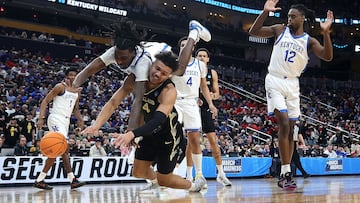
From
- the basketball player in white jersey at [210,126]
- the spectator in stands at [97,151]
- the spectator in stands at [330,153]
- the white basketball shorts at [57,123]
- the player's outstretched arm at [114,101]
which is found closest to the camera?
the player's outstretched arm at [114,101]

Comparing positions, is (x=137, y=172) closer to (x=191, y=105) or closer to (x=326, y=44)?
(x=191, y=105)

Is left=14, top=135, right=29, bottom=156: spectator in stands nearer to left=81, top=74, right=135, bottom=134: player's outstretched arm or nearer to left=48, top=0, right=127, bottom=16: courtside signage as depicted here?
left=81, top=74, right=135, bottom=134: player's outstretched arm

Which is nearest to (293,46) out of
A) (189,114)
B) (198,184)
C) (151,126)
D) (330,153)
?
(189,114)

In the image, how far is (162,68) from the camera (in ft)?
14.8

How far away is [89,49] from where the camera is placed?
24.7m

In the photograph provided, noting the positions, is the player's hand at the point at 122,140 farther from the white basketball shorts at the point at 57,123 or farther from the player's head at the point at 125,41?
the white basketball shorts at the point at 57,123

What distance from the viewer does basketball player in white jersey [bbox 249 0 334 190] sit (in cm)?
622

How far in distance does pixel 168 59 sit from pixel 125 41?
45 centimetres

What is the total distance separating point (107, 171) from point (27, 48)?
14019 mm

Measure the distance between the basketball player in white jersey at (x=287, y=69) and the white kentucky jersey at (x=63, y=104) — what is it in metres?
3.64

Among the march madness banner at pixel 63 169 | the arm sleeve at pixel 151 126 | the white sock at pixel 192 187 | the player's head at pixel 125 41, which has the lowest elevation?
the march madness banner at pixel 63 169

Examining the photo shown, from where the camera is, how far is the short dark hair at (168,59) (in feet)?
14.9

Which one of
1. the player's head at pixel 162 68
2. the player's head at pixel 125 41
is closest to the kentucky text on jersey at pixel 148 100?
the player's head at pixel 162 68

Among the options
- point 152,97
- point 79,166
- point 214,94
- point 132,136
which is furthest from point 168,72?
point 79,166
